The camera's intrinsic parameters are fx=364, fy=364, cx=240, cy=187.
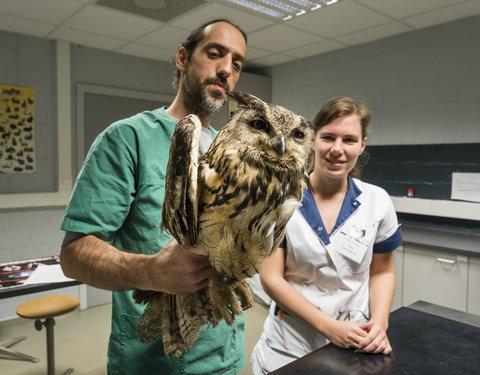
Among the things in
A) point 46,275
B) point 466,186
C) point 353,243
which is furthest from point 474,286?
point 46,275

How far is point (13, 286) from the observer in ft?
6.86

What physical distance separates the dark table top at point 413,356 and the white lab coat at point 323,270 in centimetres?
18

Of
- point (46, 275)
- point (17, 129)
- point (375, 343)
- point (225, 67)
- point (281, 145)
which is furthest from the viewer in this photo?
point (17, 129)

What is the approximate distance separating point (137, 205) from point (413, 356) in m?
0.98

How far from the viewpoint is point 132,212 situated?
1021 mm

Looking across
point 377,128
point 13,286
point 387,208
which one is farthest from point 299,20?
point 13,286

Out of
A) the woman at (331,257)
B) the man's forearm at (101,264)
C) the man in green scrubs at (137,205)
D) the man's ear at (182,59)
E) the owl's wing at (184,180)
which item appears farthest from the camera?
the woman at (331,257)

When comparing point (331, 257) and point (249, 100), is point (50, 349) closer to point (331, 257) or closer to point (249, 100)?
point (331, 257)

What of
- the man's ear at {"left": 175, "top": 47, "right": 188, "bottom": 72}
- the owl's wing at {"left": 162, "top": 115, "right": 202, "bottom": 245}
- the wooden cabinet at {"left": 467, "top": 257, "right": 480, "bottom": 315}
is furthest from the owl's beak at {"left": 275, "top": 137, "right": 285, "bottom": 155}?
the wooden cabinet at {"left": 467, "top": 257, "right": 480, "bottom": 315}

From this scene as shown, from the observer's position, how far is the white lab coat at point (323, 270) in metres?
1.39

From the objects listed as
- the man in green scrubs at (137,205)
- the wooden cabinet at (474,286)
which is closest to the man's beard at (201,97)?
the man in green scrubs at (137,205)

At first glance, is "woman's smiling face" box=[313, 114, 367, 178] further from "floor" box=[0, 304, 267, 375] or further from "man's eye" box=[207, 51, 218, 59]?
"floor" box=[0, 304, 267, 375]

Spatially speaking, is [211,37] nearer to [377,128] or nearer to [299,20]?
[299,20]

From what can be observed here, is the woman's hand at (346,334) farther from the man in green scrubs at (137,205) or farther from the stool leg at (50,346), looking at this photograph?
the stool leg at (50,346)
